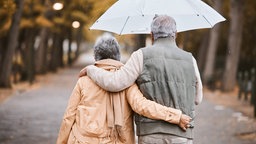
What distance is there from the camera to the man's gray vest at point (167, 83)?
16.3 ft

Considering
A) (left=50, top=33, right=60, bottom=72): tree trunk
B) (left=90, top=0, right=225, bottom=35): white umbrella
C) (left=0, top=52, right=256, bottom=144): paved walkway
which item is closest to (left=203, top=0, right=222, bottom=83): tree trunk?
(left=0, top=52, right=256, bottom=144): paved walkway

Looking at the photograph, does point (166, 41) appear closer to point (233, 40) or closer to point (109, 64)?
point (109, 64)

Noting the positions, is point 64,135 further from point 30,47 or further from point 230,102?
point 30,47

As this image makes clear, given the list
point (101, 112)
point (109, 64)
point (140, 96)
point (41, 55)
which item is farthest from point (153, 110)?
point (41, 55)

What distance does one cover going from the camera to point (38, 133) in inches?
496

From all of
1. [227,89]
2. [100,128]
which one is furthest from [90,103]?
[227,89]

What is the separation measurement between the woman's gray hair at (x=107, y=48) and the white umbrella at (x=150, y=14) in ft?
2.57

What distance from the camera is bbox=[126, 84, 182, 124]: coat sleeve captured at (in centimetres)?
491

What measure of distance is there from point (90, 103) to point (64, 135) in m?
0.38

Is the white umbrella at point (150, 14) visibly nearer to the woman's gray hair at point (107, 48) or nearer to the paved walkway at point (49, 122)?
the woman's gray hair at point (107, 48)

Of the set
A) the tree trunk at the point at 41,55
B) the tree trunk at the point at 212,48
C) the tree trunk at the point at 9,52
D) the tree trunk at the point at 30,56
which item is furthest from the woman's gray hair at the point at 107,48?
the tree trunk at the point at 41,55

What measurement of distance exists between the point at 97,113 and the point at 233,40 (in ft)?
71.7

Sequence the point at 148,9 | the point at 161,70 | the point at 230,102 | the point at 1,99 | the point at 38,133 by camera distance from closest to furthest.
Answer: the point at 161,70 → the point at 148,9 → the point at 38,133 → the point at 1,99 → the point at 230,102

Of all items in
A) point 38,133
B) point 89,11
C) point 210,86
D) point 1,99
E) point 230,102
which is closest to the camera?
point 38,133
